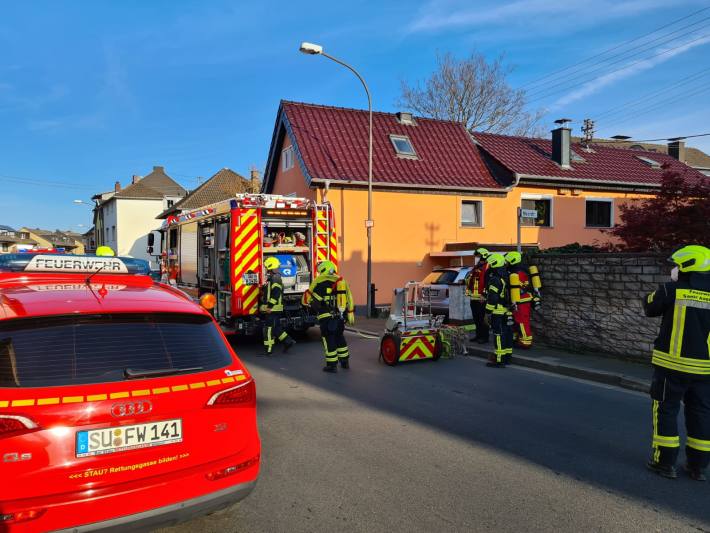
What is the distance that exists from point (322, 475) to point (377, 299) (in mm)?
14180

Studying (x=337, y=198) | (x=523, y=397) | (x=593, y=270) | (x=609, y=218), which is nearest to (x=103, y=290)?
(x=523, y=397)

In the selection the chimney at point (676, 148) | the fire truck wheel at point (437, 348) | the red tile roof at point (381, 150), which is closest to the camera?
the fire truck wheel at point (437, 348)

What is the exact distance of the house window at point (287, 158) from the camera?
68.8 ft

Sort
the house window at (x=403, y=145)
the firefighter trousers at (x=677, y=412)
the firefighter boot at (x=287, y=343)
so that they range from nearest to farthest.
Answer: the firefighter trousers at (x=677, y=412)
the firefighter boot at (x=287, y=343)
the house window at (x=403, y=145)

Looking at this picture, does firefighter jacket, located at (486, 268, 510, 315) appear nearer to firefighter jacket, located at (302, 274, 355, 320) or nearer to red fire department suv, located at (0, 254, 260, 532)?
firefighter jacket, located at (302, 274, 355, 320)

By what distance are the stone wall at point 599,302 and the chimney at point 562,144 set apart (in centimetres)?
1447

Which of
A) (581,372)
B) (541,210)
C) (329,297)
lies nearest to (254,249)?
(329,297)

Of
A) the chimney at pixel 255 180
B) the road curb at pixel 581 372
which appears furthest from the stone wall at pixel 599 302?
the chimney at pixel 255 180

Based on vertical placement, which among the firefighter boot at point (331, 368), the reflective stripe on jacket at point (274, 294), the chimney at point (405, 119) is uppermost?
the chimney at point (405, 119)

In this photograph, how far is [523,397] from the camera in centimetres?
679

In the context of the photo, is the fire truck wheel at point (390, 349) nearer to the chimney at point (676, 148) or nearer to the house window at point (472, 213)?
the house window at point (472, 213)

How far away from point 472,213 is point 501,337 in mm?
12717

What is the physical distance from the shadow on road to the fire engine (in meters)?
1.51

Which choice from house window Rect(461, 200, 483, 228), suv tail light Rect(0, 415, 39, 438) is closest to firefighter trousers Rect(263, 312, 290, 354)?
suv tail light Rect(0, 415, 39, 438)
